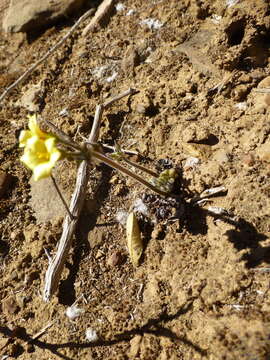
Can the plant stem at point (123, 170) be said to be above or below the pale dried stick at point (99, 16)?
below

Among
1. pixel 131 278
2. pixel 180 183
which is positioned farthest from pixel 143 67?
pixel 131 278

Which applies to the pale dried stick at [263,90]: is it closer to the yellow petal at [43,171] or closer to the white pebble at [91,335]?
the yellow petal at [43,171]

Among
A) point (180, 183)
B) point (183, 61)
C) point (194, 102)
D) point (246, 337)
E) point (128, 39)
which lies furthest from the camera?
point (128, 39)

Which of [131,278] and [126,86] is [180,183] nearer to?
[131,278]

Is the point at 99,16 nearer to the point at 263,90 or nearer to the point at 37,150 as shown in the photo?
the point at 263,90

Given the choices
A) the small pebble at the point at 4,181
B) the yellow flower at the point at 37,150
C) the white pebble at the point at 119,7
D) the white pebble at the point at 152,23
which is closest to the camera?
the yellow flower at the point at 37,150

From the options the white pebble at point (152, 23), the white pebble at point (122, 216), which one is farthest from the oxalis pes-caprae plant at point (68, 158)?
the white pebble at point (152, 23)

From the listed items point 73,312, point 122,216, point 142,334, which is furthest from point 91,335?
point 122,216
